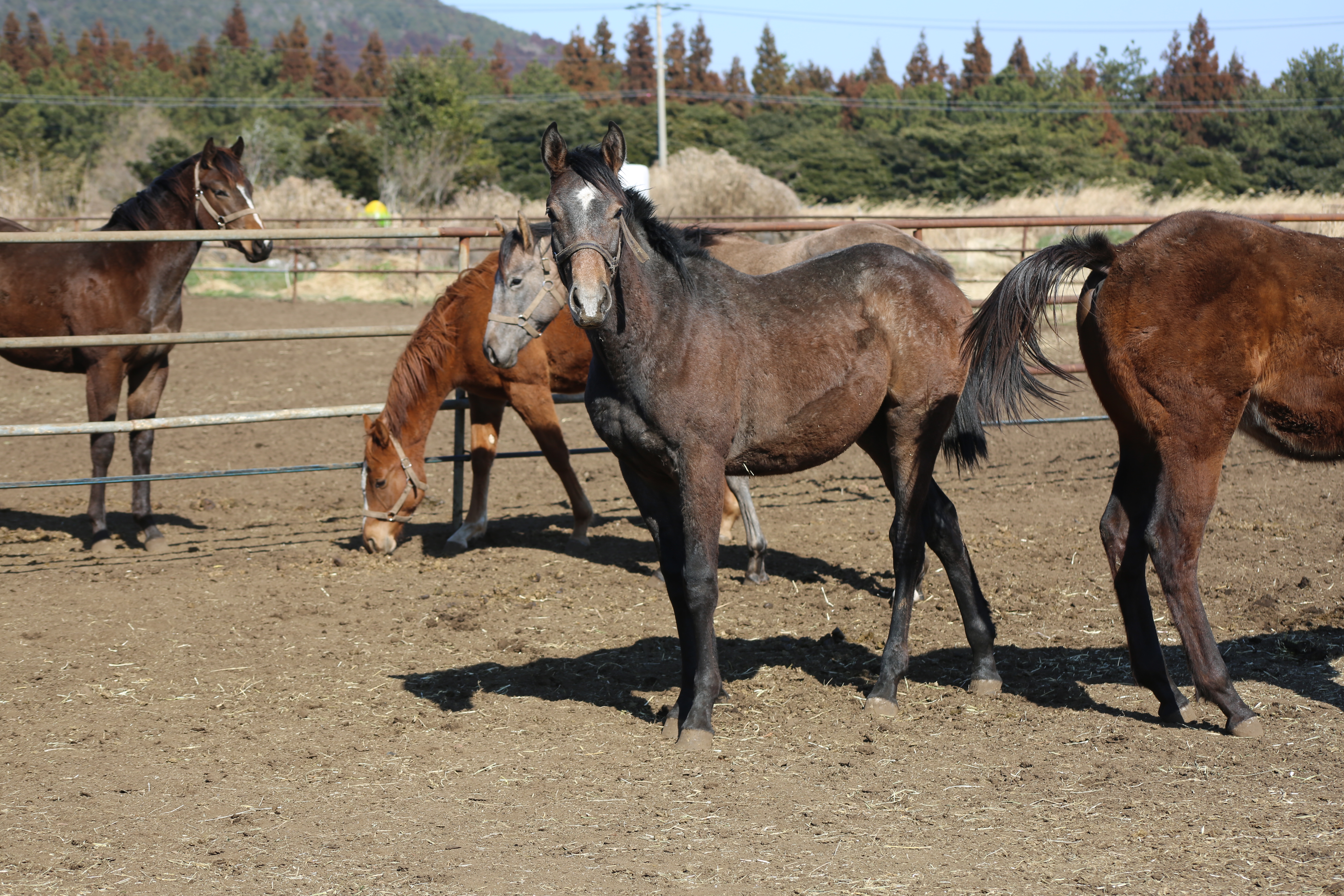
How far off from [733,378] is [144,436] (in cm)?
429

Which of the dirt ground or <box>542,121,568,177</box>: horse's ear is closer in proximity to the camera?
the dirt ground

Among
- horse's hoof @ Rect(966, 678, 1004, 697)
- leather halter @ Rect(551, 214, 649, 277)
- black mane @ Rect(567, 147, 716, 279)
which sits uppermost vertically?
black mane @ Rect(567, 147, 716, 279)

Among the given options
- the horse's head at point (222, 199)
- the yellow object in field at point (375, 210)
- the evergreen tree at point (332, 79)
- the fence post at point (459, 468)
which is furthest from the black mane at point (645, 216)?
the evergreen tree at point (332, 79)

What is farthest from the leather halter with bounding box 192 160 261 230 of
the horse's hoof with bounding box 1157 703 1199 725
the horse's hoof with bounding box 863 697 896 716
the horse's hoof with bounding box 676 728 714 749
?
the horse's hoof with bounding box 1157 703 1199 725

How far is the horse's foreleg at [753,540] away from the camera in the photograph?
18.2 feet

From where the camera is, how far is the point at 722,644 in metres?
4.61

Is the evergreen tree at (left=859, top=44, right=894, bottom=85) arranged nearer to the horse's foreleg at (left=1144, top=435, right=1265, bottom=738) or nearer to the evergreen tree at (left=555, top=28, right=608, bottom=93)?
the evergreen tree at (left=555, top=28, right=608, bottom=93)

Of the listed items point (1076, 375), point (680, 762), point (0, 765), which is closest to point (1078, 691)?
point (680, 762)

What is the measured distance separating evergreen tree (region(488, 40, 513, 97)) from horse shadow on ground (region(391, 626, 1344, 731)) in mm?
62033

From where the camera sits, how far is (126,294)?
Result: 6117 mm

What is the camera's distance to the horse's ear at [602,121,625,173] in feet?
10.8

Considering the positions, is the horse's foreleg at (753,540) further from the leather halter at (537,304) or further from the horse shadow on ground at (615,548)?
the leather halter at (537,304)

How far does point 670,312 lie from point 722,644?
175 centimetres

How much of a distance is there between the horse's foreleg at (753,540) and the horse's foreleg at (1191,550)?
2.40 m
